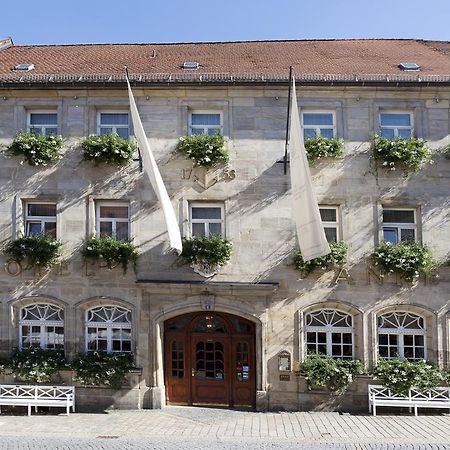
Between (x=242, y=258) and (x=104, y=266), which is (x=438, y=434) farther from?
(x=104, y=266)

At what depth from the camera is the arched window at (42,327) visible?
12.8 metres

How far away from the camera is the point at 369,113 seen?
12680mm

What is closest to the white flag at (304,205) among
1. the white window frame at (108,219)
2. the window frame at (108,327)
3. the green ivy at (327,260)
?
the green ivy at (327,260)

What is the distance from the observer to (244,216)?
1251 centimetres

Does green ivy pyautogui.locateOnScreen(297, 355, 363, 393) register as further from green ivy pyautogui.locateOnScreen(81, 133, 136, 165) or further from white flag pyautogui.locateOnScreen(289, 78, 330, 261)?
green ivy pyautogui.locateOnScreen(81, 133, 136, 165)

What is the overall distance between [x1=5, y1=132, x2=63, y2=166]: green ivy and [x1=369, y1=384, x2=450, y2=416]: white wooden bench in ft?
32.0

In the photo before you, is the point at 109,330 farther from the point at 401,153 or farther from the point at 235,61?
the point at 401,153

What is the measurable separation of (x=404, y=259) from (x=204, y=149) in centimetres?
552

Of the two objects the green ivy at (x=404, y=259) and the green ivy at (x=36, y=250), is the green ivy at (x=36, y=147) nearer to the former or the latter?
the green ivy at (x=36, y=250)

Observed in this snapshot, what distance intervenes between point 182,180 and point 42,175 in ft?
11.9

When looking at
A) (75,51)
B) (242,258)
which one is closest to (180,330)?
(242,258)

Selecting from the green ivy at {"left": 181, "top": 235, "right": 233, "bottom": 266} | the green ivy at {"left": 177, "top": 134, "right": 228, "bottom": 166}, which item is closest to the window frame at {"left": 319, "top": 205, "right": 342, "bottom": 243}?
the green ivy at {"left": 181, "top": 235, "right": 233, "bottom": 266}

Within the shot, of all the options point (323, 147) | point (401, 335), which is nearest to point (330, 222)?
point (323, 147)

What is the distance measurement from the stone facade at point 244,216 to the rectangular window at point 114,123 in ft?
0.63
